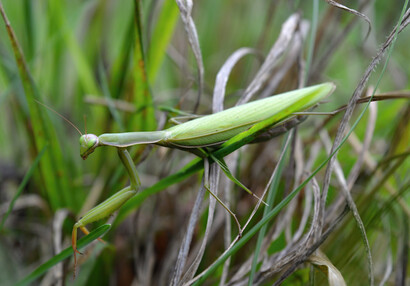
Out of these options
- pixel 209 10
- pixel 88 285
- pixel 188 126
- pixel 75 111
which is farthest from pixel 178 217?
pixel 209 10

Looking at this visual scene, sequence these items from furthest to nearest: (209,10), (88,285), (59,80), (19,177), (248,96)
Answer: (209,10) < (59,80) < (19,177) < (88,285) < (248,96)

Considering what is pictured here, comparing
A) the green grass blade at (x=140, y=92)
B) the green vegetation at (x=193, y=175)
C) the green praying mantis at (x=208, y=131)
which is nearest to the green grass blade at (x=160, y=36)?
the green vegetation at (x=193, y=175)

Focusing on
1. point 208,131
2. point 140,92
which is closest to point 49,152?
point 140,92

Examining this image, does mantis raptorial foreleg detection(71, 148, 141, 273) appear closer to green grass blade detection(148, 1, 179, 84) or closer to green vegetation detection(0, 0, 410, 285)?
green vegetation detection(0, 0, 410, 285)

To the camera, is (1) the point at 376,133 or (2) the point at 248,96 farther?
(1) the point at 376,133

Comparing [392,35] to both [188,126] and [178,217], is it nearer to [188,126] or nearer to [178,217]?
[188,126]

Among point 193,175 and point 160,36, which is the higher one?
point 160,36

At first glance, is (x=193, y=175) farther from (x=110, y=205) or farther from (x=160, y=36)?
(x=110, y=205)
